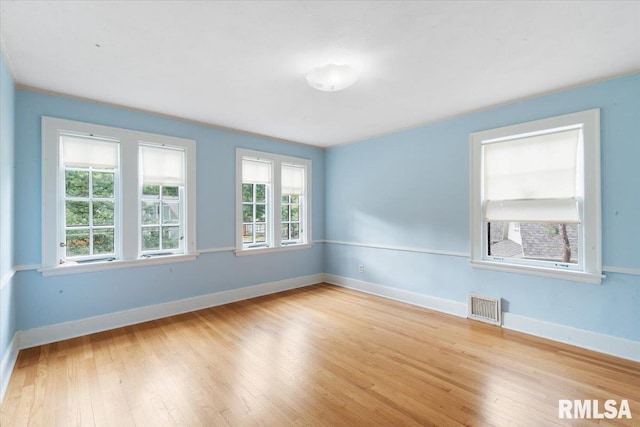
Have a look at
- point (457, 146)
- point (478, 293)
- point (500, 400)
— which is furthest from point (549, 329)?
point (457, 146)

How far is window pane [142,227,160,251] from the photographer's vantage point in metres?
3.66

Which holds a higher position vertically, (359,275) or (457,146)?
(457,146)

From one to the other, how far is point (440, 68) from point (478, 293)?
8.87 ft

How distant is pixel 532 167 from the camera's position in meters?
3.22

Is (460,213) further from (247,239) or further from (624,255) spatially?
(247,239)

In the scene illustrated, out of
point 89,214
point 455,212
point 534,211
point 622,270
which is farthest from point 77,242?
point 622,270

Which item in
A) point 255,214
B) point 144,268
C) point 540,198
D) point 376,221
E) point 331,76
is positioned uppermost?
point 331,76

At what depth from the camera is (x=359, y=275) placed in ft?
16.5

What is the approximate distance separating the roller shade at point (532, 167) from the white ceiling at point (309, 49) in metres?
0.54

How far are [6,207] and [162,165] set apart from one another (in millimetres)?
1573

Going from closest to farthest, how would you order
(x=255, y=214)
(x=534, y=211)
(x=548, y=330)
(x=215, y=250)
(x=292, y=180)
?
(x=548, y=330), (x=534, y=211), (x=215, y=250), (x=255, y=214), (x=292, y=180)

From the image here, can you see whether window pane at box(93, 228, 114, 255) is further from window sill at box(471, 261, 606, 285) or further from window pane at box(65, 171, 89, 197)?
window sill at box(471, 261, 606, 285)

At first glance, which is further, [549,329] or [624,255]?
[549,329]

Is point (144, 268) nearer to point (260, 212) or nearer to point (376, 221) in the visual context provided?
point (260, 212)
